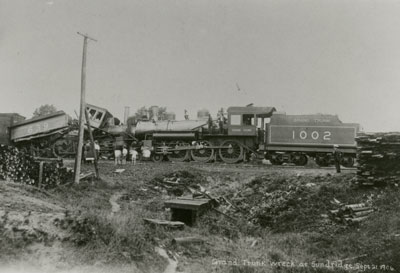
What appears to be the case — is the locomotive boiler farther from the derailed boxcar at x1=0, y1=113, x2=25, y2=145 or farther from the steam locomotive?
the derailed boxcar at x1=0, y1=113, x2=25, y2=145

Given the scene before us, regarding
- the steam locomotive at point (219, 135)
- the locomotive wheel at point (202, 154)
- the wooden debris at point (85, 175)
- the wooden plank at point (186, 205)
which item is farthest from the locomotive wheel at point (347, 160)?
the wooden debris at point (85, 175)

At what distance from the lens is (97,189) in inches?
466

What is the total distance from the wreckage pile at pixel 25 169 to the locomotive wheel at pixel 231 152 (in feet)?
27.4

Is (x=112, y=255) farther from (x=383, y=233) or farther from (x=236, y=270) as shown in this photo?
(x=383, y=233)

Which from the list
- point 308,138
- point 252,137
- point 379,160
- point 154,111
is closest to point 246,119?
point 252,137

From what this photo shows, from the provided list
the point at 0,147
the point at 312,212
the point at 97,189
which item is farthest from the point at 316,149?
the point at 0,147

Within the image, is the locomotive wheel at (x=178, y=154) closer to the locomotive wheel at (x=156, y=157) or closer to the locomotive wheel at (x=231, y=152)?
the locomotive wheel at (x=156, y=157)

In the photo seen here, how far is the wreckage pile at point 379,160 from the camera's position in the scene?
10.1m

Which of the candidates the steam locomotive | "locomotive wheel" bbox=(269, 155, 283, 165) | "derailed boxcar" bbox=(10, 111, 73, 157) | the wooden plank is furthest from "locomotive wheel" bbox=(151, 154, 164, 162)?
the wooden plank

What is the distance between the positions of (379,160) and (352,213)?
2.57 m

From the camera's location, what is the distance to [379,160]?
34.1 ft

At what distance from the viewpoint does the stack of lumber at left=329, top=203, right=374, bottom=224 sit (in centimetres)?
845

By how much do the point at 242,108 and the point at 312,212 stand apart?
9.09m

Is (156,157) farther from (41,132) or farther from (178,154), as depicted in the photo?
(41,132)
